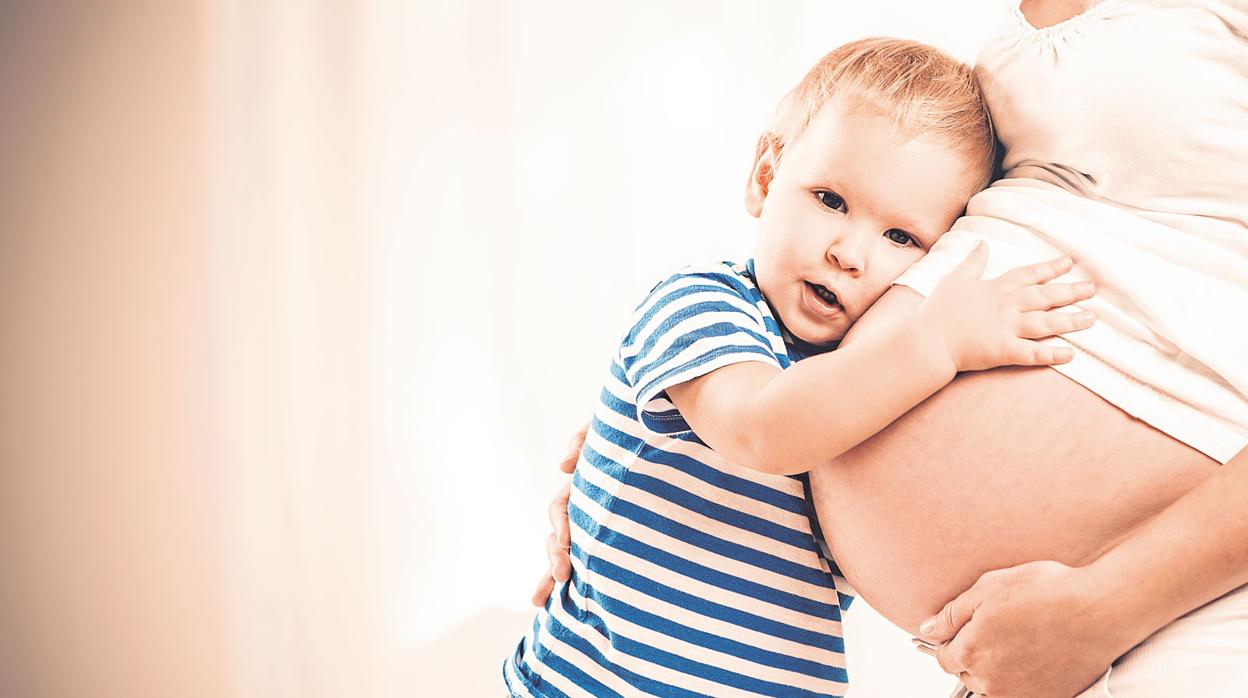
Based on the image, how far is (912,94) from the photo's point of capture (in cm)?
81

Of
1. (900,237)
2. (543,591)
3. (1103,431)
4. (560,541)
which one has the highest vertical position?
(900,237)

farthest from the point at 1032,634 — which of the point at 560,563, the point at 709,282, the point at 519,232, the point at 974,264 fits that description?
the point at 519,232

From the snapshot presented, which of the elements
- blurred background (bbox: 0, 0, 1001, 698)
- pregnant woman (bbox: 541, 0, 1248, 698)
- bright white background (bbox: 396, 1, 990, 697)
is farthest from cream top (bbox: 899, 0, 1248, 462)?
bright white background (bbox: 396, 1, 990, 697)

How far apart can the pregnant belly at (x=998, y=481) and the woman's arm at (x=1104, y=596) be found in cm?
A: 3

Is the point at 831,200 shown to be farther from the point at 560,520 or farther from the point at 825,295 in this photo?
the point at 560,520

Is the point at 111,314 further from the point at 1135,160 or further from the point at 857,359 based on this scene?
the point at 1135,160

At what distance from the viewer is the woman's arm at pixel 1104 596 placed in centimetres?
54

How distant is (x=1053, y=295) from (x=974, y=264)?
6 cm

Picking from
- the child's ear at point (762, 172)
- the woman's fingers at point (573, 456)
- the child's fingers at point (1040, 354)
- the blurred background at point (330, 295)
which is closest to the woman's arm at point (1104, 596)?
the child's fingers at point (1040, 354)

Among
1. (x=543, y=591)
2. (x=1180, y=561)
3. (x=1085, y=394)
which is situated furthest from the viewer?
(x=543, y=591)

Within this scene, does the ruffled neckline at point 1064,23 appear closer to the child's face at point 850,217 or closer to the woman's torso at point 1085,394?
the woman's torso at point 1085,394

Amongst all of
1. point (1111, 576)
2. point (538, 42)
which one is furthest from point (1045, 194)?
point (538, 42)

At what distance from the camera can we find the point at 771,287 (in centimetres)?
84

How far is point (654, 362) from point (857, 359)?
177mm
